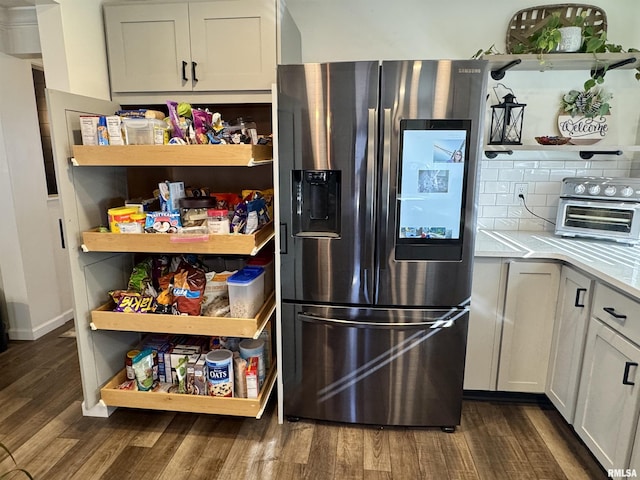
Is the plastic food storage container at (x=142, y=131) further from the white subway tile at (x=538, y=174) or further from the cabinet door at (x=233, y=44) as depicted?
the white subway tile at (x=538, y=174)

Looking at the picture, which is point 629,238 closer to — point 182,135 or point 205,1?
point 182,135

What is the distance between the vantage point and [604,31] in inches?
91.4

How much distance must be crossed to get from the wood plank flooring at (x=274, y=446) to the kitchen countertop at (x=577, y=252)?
90 centimetres

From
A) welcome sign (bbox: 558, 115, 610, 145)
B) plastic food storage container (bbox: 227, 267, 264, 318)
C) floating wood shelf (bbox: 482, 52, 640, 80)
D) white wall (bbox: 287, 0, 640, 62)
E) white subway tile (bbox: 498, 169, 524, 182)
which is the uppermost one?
white wall (bbox: 287, 0, 640, 62)

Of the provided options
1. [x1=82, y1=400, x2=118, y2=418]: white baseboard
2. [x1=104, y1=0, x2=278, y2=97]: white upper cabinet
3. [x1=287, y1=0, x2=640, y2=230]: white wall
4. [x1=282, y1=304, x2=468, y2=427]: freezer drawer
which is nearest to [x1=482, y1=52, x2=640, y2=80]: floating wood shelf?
[x1=287, y1=0, x2=640, y2=230]: white wall

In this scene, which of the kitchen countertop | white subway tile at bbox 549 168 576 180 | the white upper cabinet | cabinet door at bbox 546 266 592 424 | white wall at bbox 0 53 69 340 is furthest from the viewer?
white wall at bbox 0 53 69 340

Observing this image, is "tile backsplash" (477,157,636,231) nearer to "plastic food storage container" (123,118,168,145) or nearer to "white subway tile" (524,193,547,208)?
"white subway tile" (524,193,547,208)

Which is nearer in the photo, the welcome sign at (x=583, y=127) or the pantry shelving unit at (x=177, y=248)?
the pantry shelving unit at (x=177, y=248)

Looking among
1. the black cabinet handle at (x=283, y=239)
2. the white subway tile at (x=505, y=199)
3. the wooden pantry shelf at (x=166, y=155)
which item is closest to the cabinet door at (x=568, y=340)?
the white subway tile at (x=505, y=199)

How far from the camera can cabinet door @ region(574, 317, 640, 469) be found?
58.6 inches

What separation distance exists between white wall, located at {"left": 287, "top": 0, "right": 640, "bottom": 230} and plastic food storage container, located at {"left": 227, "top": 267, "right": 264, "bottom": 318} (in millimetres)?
1548

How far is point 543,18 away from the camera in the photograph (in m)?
2.34

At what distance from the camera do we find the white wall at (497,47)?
2402 mm

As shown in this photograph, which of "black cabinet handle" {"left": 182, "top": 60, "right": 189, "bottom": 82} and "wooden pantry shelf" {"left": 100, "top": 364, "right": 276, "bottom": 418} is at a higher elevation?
"black cabinet handle" {"left": 182, "top": 60, "right": 189, "bottom": 82}
